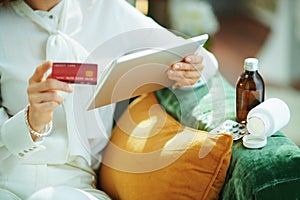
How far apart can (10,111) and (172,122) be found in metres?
0.41

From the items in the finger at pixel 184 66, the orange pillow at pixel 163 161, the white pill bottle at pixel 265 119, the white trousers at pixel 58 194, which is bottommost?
the white trousers at pixel 58 194

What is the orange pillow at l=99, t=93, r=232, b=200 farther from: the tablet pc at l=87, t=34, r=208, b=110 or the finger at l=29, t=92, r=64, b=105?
the finger at l=29, t=92, r=64, b=105

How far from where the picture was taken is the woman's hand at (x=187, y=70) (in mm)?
1498

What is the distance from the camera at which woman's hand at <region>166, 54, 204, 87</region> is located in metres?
1.50

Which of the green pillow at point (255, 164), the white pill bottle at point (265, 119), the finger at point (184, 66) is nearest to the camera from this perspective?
the green pillow at point (255, 164)

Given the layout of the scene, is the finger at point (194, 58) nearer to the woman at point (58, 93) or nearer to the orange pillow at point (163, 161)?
the woman at point (58, 93)

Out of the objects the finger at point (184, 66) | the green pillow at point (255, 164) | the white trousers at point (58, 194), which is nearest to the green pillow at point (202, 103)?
the green pillow at point (255, 164)

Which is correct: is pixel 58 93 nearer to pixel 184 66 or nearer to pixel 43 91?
pixel 43 91

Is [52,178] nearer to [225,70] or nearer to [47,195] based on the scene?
[47,195]

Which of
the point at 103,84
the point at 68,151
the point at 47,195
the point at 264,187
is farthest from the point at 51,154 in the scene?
the point at 264,187

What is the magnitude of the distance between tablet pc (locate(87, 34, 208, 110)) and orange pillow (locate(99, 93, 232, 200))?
0.12m

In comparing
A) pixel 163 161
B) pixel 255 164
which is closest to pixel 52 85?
pixel 163 161

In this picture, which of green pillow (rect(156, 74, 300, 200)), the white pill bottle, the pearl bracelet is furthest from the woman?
the white pill bottle

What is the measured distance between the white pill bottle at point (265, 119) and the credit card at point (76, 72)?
1.22 feet
